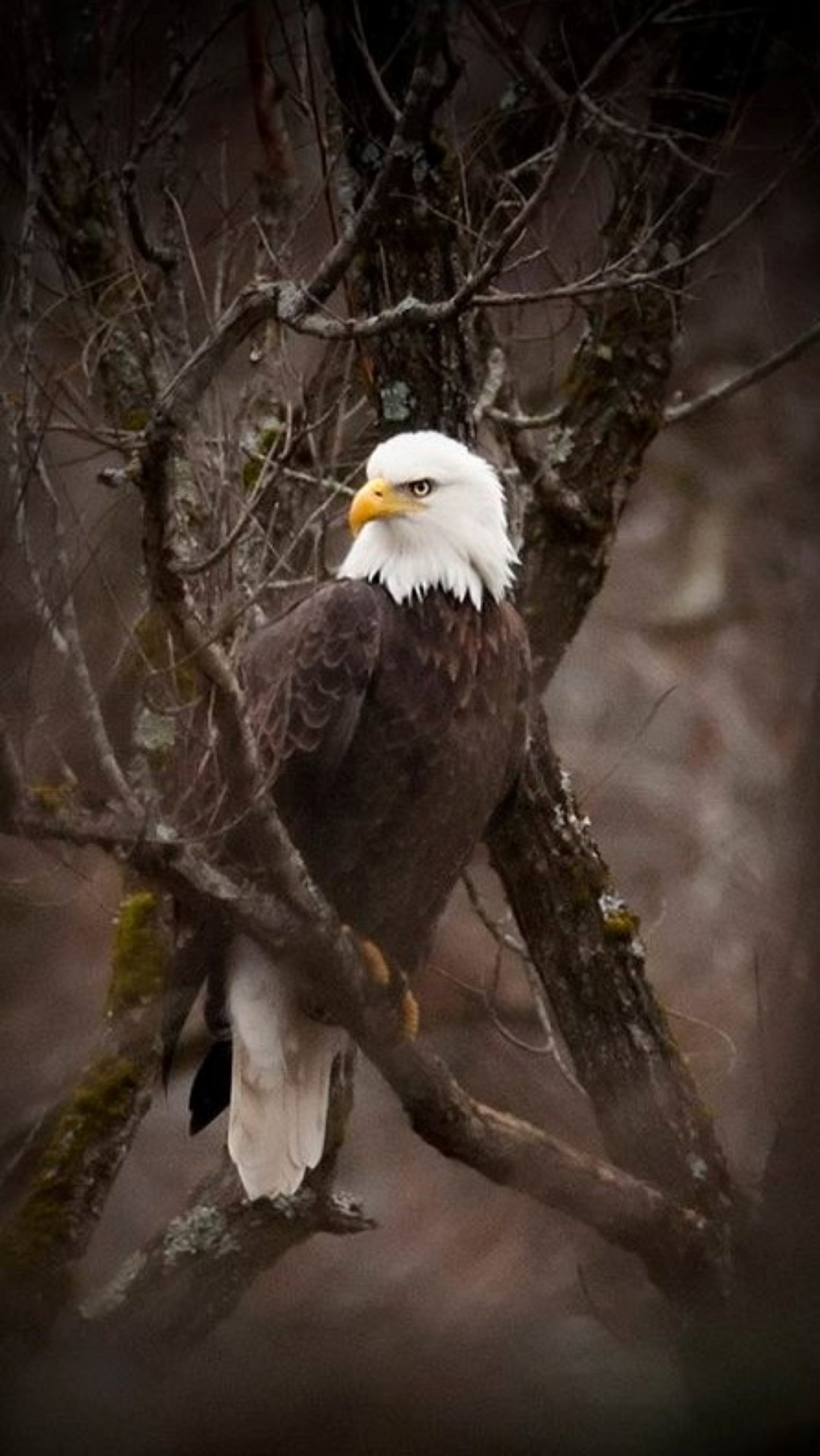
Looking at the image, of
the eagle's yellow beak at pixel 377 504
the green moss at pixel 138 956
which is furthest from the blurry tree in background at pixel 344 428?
the eagle's yellow beak at pixel 377 504

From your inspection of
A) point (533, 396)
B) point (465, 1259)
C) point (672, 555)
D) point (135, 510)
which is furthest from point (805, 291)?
point (465, 1259)

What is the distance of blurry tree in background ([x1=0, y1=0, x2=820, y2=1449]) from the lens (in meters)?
2.84

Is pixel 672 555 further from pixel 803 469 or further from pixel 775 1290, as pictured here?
pixel 775 1290

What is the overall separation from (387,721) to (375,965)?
33cm

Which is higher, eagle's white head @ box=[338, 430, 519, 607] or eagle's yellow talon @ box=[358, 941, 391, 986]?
eagle's white head @ box=[338, 430, 519, 607]

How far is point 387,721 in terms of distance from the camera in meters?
3.14

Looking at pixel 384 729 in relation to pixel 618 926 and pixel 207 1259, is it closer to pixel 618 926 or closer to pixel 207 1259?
pixel 618 926

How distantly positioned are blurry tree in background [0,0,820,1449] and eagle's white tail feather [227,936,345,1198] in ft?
0.42

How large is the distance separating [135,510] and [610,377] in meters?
0.76

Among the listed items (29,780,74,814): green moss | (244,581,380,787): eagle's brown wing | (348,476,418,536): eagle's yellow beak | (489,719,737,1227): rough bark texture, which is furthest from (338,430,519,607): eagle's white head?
(29,780,74,814): green moss

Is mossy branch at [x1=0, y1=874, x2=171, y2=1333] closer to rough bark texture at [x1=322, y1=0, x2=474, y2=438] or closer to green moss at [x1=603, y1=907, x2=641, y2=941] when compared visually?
green moss at [x1=603, y1=907, x2=641, y2=941]

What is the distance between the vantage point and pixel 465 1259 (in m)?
3.47

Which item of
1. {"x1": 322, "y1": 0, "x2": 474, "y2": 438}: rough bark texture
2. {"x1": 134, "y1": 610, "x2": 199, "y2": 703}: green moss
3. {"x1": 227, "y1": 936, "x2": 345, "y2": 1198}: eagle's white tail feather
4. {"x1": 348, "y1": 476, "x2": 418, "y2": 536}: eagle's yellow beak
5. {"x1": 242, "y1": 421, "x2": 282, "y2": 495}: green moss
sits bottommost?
{"x1": 227, "y1": 936, "x2": 345, "y2": 1198}: eagle's white tail feather

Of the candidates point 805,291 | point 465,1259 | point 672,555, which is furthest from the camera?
point 672,555
